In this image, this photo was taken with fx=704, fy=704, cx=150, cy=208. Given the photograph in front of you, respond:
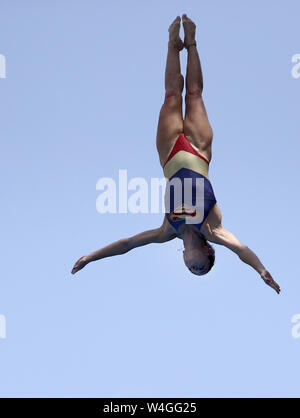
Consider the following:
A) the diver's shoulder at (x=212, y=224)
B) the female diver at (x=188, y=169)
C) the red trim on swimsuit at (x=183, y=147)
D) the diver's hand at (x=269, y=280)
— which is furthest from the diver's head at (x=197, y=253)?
the red trim on swimsuit at (x=183, y=147)

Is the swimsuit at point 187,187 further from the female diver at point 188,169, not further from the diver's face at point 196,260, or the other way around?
the diver's face at point 196,260

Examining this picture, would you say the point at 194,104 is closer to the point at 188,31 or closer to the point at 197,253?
the point at 188,31

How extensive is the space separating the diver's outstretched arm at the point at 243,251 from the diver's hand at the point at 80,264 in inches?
89.6

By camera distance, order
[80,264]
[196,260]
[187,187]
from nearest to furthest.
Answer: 1. [196,260]
2. [187,187]
3. [80,264]

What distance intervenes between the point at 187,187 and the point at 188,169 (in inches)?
12.4

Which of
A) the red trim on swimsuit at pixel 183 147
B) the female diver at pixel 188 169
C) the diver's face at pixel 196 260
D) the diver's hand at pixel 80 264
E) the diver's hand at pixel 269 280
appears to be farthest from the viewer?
the diver's hand at pixel 80 264

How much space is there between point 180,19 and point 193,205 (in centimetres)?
330

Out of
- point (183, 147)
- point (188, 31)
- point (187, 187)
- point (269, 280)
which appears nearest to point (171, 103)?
point (183, 147)

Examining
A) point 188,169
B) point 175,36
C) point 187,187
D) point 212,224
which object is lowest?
point 212,224

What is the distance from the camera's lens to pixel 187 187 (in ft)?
38.6

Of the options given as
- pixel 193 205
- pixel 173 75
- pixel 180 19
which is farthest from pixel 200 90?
pixel 193 205

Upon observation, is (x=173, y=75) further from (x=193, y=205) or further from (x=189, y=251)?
(x=189, y=251)

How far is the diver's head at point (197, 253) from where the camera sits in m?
11.6

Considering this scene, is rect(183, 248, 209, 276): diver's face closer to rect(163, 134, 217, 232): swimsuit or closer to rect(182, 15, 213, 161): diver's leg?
rect(163, 134, 217, 232): swimsuit
